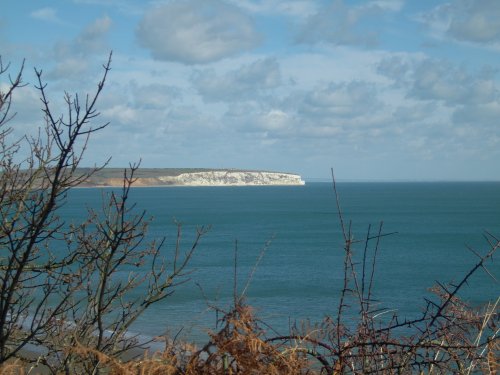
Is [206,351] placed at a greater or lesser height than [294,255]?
greater

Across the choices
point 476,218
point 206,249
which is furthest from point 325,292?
point 476,218

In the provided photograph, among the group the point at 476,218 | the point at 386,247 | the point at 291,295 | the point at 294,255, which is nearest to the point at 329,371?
the point at 291,295

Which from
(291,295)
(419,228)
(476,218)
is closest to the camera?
(291,295)

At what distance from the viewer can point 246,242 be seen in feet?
212

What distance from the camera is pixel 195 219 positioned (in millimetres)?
90938

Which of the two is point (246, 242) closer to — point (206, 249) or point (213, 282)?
point (206, 249)

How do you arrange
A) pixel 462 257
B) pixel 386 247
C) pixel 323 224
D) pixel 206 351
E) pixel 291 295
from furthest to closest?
1. pixel 323 224
2. pixel 386 247
3. pixel 462 257
4. pixel 291 295
5. pixel 206 351

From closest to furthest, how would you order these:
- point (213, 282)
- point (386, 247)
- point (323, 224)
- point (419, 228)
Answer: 1. point (213, 282)
2. point (386, 247)
3. point (419, 228)
4. point (323, 224)

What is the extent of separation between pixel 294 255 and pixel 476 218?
156 ft

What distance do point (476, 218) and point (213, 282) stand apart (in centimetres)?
6378

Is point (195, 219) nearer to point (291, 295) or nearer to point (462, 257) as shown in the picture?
point (462, 257)

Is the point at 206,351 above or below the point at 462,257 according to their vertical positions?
above

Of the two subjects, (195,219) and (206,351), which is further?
(195,219)

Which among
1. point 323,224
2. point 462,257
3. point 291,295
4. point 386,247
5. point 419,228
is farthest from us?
point 323,224
